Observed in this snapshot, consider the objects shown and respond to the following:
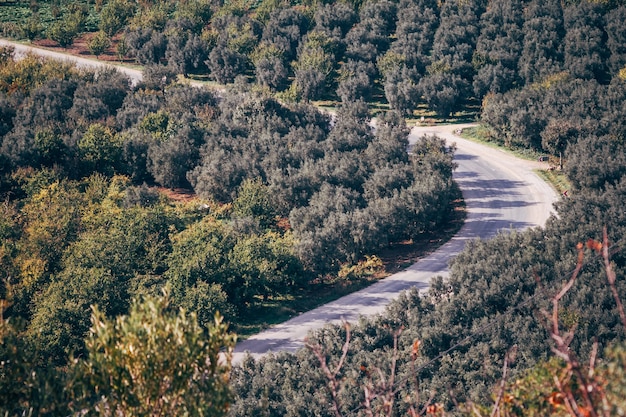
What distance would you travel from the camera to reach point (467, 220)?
49156mm

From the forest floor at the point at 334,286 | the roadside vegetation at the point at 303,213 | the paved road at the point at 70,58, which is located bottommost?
the forest floor at the point at 334,286

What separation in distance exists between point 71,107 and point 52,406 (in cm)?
5286

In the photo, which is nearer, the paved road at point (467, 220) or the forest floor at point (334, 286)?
the paved road at point (467, 220)

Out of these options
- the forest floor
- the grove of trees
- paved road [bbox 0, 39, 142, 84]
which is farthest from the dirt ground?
the forest floor

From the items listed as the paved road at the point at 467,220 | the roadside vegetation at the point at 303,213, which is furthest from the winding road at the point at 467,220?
the roadside vegetation at the point at 303,213

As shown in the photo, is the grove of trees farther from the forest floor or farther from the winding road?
the forest floor

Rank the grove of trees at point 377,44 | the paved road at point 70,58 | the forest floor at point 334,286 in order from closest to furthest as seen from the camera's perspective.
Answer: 1. the forest floor at point 334,286
2. the grove of trees at point 377,44
3. the paved road at point 70,58

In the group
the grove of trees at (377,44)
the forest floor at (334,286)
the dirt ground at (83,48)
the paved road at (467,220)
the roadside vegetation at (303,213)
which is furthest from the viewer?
the dirt ground at (83,48)

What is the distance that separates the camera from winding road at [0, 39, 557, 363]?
120ft

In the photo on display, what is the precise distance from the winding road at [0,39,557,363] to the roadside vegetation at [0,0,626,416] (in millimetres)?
1567

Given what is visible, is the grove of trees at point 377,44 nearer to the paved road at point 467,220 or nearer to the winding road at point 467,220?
the winding road at point 467,220

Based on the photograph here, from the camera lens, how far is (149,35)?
88.5 m

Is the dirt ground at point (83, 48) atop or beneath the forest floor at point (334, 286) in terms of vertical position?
atop

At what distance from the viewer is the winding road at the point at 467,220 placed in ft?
120
